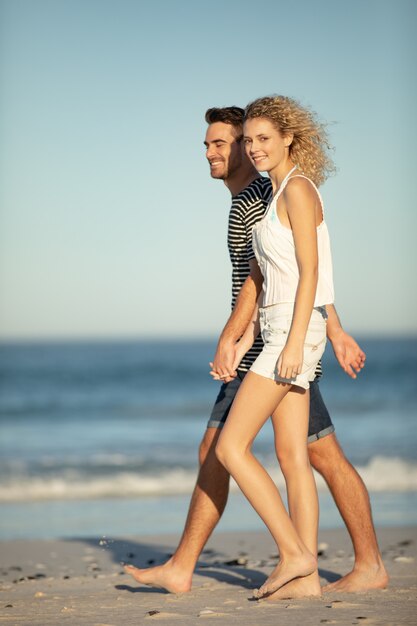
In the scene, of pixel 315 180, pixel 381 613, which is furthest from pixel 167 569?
pixel 315 180

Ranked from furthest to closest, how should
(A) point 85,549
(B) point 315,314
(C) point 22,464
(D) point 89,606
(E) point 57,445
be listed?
(E) point 57,445
(C) point 22,464
(A) point 85,549
(D) point 89,606
(B) point 315,314

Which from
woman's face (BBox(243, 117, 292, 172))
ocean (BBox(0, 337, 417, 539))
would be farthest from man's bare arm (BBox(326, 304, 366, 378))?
ocean (BBox(0, 337, 417, 539))

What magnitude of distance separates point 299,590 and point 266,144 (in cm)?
176

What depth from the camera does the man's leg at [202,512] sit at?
4223 mm

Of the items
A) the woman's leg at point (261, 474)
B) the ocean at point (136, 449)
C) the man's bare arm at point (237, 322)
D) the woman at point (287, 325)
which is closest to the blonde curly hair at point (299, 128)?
the woman at point (287, 325)

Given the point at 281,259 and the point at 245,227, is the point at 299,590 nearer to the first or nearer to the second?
the point at 281,259

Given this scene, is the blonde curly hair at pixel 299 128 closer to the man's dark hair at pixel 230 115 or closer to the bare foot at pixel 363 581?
the man's dark hair at pixel 230 115

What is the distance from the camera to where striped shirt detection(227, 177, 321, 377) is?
13.7ft

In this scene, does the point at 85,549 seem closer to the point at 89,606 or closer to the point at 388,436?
the point at 89,606

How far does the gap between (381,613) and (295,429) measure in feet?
2.50

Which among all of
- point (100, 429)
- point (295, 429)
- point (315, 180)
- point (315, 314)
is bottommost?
point (100, 429)

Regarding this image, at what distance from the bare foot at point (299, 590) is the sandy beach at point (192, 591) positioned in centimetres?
5

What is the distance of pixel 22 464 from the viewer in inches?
489

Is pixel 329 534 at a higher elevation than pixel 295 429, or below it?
below
